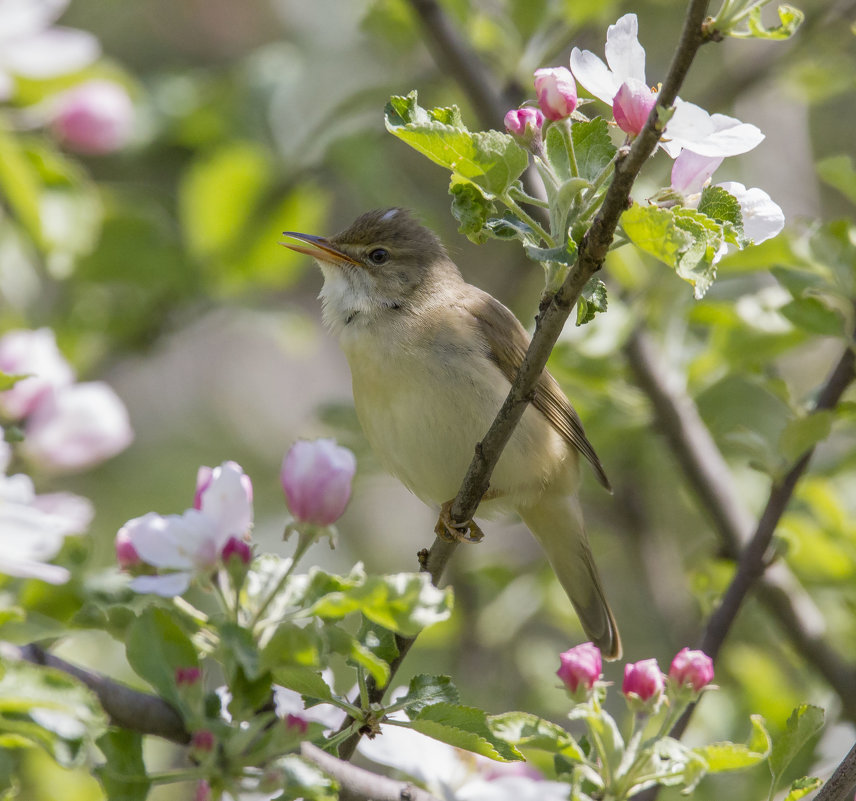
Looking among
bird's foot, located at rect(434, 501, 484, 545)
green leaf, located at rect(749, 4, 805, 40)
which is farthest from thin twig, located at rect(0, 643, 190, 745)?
green leaf, located at rect(749, 4, 805, 40)

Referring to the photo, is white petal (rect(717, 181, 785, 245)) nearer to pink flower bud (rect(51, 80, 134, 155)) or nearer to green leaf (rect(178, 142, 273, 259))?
pink flower bud (rect(51, 80, 134, 155))

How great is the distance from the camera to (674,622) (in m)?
4.58

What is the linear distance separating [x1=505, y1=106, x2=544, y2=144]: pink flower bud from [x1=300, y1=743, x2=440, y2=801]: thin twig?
1116mm

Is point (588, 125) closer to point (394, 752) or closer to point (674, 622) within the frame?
point (394, 752)

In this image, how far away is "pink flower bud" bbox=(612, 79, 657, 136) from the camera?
1768 millimetres

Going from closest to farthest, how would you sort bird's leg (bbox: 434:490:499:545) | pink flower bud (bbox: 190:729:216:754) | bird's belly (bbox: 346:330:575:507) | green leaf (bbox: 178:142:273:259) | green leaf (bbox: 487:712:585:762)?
pink flower bud (bbox: 190:729:216:754)
green leaf (bbox: 487:712:585:762)
bird's leg (bbox: 434:490:499:545)
bird's belly (bbox: 346:330:575:507)
green leaf (bbox: 178:142:273:259)

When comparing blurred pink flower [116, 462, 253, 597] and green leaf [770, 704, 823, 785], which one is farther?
green leaf [770, 704, 823, 785]

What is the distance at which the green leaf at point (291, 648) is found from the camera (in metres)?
1.62

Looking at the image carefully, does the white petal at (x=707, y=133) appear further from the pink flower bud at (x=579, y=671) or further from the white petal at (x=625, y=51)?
the pink flower bud at (x=579, y=671)

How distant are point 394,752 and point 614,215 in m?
1.30

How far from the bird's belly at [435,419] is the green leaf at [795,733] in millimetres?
1442

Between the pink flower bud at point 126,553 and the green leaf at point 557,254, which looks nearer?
the green leaf at point 557,254

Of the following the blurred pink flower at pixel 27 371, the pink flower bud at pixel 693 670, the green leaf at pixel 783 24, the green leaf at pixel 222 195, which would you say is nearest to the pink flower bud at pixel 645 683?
the pink flower bud at pixel 693 670

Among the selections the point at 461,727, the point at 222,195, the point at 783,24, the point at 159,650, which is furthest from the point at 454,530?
the point at 222,195
